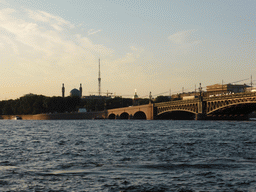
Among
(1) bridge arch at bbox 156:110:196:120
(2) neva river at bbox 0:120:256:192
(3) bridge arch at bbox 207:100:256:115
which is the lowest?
(2) neva river at bbox 0:120:256:192

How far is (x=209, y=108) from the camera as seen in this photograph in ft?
298

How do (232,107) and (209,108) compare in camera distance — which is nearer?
(232,107)

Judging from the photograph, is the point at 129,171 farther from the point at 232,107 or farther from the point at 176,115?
the point at 176,115

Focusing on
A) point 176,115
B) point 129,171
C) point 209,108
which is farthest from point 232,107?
point 129,171

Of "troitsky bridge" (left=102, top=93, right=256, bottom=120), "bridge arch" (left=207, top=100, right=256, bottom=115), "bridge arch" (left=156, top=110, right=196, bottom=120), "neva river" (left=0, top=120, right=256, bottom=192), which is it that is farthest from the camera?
"bridge arch" (left=156, top=110, right=196, bottom=120)

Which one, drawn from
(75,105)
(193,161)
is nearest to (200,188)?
(193,161)

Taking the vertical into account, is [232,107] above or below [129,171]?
above

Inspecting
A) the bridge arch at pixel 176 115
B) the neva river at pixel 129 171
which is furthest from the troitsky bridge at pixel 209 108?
the neva river at pixel 129 171

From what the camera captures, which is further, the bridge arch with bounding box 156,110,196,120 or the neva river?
the bridge arch with bounding box 156,110,196,120

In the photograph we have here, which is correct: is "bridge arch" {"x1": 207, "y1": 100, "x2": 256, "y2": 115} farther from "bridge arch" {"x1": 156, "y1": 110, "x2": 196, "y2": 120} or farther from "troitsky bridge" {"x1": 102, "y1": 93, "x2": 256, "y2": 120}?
"bridge arch" {"x1": 156, "y1": 110, "x2": 196, "y2": 120}

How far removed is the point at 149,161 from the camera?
1906cm

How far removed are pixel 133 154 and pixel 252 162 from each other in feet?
23.7

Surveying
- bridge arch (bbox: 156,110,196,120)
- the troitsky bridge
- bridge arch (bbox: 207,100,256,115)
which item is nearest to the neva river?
the troitsky bridge

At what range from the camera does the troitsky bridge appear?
258 feet
